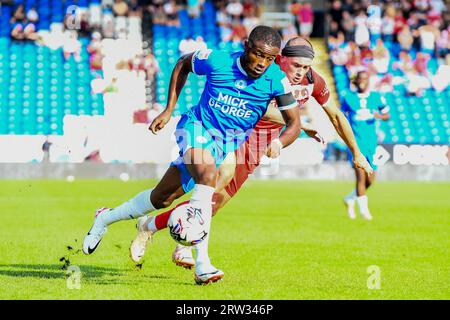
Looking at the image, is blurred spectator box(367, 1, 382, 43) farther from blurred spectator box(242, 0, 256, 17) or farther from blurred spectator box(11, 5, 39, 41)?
blurred spectator box(11, 5, 39, 41)

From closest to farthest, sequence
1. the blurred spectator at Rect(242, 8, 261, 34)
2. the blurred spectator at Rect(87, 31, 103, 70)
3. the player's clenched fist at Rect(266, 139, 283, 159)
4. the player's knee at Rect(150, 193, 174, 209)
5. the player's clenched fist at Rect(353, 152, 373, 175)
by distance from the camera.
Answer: the player's clenched fist at Rect(266, 139, 283, 159) → the player's knee at Rect(150, 193, 174, 209) → the player's clenched fist at Rect(353, 152, 373, 175) → the blurred spectator at Rect(87, 31, 103, 70) → the blurred spectator at Rect(242, 8, 261, 34)

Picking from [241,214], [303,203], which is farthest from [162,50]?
[241,214]

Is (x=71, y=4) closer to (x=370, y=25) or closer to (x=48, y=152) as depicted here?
(x=48, y=152)

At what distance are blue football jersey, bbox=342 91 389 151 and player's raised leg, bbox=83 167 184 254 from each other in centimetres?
850

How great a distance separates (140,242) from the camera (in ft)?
30.0

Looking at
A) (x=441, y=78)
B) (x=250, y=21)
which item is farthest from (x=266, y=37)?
(x=441, y=78)

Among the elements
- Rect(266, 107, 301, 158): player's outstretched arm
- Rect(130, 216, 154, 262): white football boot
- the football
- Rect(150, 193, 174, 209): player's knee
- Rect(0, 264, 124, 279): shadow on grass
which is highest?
Rect(266, 107, 301, 158): player's outstretched arm

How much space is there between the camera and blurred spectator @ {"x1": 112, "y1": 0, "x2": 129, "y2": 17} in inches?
1296

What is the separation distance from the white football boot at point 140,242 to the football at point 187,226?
1.37 meters

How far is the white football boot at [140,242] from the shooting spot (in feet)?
29.9

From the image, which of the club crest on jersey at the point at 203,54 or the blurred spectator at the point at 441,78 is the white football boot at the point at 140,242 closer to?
the club crest on jersey at the point at 203,54

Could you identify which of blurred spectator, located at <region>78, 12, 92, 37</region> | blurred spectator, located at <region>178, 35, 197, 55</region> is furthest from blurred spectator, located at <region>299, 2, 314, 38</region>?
blurred spectator, located at <region>78, 12, 92, 37</region>

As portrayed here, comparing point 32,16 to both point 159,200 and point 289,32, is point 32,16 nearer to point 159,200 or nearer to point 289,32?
point 289,32

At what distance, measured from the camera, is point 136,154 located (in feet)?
89.4
